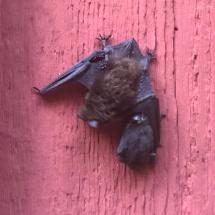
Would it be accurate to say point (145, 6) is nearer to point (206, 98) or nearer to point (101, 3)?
point (101, 3)

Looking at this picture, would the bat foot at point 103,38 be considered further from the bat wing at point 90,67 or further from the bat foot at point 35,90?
the bat foot at point 35,90

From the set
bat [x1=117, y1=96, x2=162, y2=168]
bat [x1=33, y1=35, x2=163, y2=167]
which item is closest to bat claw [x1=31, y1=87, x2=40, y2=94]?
bat [x1=33, y1=35, x2=163, y2=167]

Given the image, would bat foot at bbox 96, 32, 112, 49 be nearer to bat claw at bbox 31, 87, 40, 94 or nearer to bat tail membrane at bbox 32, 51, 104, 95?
bat tail membrane at bbox 32, 51, 104, 95

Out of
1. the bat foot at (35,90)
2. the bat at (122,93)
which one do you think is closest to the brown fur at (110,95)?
the bat at (122,93)

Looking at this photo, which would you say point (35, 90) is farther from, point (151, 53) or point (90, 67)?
point (151, 53)

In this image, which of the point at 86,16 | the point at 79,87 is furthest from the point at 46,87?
the point at 86,16

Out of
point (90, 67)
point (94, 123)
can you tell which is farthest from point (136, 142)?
point (90, 67)
